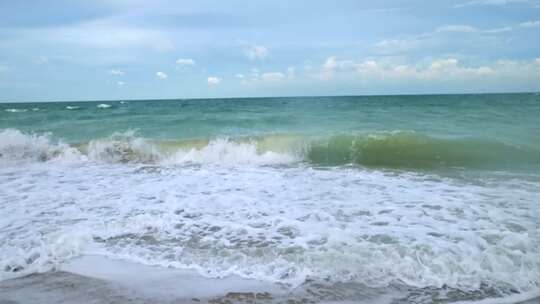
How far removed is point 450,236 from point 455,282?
1.16m

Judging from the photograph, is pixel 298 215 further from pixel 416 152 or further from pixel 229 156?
pixel 416 152

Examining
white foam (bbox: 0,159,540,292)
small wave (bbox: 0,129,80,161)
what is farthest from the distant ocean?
small wave (bbox: 0,129,80,161)

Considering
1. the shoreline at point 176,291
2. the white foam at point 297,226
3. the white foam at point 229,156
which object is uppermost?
the white foam at point 229,156

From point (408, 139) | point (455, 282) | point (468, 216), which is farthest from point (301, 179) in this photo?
point (408, 139)

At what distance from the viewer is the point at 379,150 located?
473 inches

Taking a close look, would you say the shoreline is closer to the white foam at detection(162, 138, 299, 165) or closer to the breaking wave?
the breaking wave

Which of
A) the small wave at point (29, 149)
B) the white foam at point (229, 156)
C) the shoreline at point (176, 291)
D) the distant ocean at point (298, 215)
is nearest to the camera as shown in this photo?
the shoreline at point (176, 291)

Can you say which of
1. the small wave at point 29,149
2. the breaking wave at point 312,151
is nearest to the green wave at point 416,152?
the breaking wave at point 312,151

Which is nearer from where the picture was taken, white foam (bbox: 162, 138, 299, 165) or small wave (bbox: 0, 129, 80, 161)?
white foam (bbox: 162, 138, 299, 165)

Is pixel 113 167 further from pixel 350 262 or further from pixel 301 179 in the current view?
pixel 350 262

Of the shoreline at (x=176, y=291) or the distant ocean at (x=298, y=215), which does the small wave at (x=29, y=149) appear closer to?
the distant ocean at (x=298, y=215)

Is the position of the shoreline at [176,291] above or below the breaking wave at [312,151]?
below

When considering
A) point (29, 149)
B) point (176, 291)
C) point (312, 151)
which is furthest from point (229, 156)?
point (176, 291)

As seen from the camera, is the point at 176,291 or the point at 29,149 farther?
the point at 29,149
